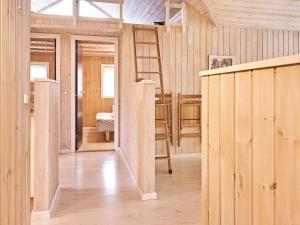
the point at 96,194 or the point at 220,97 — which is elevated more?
the point at 220,97

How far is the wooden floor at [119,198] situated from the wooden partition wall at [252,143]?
4.49 ft

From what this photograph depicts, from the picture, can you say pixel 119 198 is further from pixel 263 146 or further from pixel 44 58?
pixel 44 58

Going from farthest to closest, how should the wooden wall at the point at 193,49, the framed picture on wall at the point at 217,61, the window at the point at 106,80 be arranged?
the window at the point at 106,80
the framed picture on wall at the point at 217,61
the wooden wall at the point at 193,49

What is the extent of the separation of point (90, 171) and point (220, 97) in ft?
11.1

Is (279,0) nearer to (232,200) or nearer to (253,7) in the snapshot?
(253,7)

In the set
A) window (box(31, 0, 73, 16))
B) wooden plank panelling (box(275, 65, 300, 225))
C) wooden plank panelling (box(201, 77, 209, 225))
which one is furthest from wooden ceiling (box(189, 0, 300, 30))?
wooden plank panelling (box(275, 65, 300, 225))

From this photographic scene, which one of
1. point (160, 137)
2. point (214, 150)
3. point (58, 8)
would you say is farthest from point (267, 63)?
point (58, 8)

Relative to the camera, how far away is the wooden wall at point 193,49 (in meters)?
5.39

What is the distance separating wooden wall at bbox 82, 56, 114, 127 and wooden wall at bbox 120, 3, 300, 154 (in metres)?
3.99

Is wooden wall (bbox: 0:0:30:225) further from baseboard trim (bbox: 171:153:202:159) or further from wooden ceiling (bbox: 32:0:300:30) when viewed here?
wooden ceiling (bbox: 32:0:300:30)

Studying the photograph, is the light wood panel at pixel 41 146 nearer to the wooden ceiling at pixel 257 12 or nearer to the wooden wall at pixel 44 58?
the wooden ceiling at pixel 257 12

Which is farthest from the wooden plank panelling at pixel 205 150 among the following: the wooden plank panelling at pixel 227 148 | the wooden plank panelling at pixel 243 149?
the wooden plank panelling at pixel 243 149

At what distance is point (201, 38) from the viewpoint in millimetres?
Result: 5543

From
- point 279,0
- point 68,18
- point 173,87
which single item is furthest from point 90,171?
point 279,0
